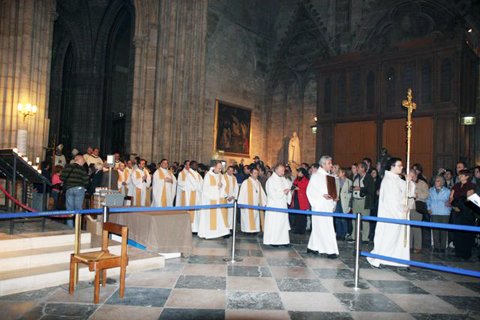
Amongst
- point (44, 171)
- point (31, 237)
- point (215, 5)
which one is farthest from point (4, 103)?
point (215, 5)

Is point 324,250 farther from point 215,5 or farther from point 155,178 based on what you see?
point 215,5

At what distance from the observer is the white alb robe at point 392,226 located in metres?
6.90

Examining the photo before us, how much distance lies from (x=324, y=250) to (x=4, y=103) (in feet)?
38.5

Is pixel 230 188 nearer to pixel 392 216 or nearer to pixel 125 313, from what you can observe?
pixel 392 216

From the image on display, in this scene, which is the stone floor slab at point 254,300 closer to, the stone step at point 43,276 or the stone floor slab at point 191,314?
the stone floor slab at point 191,314

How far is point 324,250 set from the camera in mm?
7500

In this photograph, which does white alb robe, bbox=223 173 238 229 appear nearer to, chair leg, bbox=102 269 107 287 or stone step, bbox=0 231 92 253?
stone step, bbox=0 231 92 253

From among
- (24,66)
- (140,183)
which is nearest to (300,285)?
(140,183)

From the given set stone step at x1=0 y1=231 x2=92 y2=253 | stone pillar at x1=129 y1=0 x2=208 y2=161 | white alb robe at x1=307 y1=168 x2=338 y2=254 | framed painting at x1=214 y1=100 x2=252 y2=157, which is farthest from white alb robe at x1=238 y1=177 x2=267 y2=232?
framed painting at x1=214 y1=100 x2=252 y2=157

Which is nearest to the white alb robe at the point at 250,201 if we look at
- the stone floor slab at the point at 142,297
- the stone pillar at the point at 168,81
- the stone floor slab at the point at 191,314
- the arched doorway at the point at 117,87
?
the stone floor slab at the point at 142,297

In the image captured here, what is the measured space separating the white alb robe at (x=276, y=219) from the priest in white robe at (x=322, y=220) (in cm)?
83

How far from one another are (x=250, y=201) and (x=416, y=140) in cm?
789

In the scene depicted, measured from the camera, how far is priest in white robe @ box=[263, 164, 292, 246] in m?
8.48

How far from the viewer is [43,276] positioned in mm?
5113
